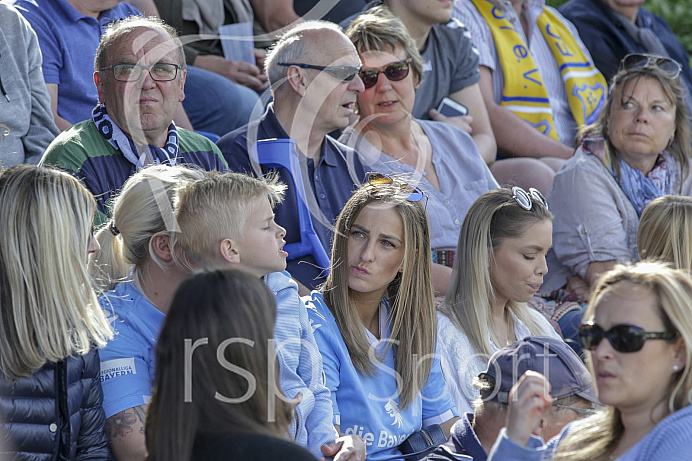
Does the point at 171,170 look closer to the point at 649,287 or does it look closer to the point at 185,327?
the point at 185,327

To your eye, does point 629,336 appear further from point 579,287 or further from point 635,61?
point 635,61

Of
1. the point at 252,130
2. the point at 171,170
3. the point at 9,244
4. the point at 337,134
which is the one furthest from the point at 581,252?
the point at 9,244

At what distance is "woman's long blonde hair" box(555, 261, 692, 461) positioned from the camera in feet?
6.34

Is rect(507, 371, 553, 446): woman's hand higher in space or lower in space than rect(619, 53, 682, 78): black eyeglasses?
lower

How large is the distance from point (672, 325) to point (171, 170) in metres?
1.68

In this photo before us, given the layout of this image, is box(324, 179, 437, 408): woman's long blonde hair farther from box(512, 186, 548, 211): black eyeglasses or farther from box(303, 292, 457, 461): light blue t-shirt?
box(512, 186, 548, 211): black eyeglasses

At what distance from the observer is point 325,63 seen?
3.87 meters

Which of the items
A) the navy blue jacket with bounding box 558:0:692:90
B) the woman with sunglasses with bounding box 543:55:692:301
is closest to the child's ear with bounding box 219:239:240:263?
the woman with sunglasses with bounding box 543:55:692:301

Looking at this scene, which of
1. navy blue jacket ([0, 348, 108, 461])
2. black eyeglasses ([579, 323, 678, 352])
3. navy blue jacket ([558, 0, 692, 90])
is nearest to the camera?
black eyeglasses ([579, 323, 678, 352])

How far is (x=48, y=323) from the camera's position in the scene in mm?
2336

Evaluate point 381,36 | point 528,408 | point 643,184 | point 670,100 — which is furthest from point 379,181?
point 670,100

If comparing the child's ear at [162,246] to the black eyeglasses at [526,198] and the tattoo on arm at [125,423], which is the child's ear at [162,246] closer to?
the tattoo on arm at [125,423]

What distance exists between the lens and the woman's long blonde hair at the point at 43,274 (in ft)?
7.56

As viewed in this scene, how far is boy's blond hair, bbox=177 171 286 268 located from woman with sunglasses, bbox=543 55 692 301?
220 cm
